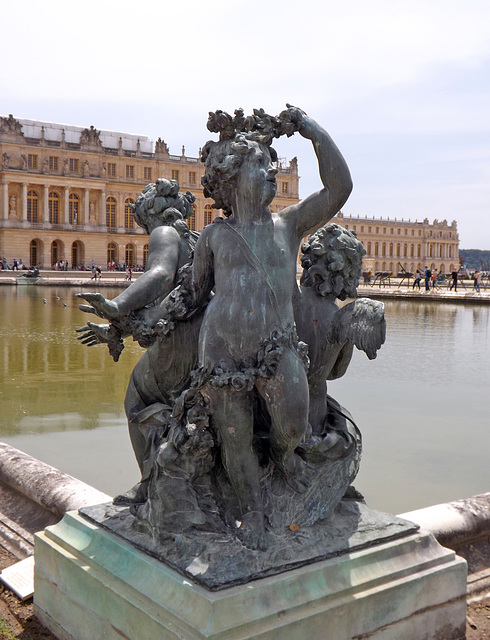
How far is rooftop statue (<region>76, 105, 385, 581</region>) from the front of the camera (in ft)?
7.11

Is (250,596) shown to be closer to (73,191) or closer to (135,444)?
(135,444)

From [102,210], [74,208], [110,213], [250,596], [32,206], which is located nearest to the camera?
[250,596]

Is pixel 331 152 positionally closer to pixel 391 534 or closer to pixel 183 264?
pixel 183 264

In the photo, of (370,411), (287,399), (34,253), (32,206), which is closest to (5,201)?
(32,206)

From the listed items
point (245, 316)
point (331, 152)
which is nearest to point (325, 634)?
point (245, 316)

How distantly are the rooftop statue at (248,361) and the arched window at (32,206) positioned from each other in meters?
58.3

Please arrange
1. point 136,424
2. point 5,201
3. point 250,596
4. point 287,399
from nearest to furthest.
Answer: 1. point 250,596
2. point 287,399
3. point 136,424
4. point 5,201

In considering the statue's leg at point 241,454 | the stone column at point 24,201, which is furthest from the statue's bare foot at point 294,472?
the stone column at point 24,201

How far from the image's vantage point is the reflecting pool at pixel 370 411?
16.0 feet

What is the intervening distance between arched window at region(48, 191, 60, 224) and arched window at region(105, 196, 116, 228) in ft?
13.9

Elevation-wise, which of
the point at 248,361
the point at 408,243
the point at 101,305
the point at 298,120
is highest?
the point at 408,243

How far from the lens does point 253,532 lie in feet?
7.11

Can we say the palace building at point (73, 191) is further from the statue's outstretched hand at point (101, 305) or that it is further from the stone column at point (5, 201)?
the statue's outstretched hand at point (101, 305)

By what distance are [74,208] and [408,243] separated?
5167 centimetres
